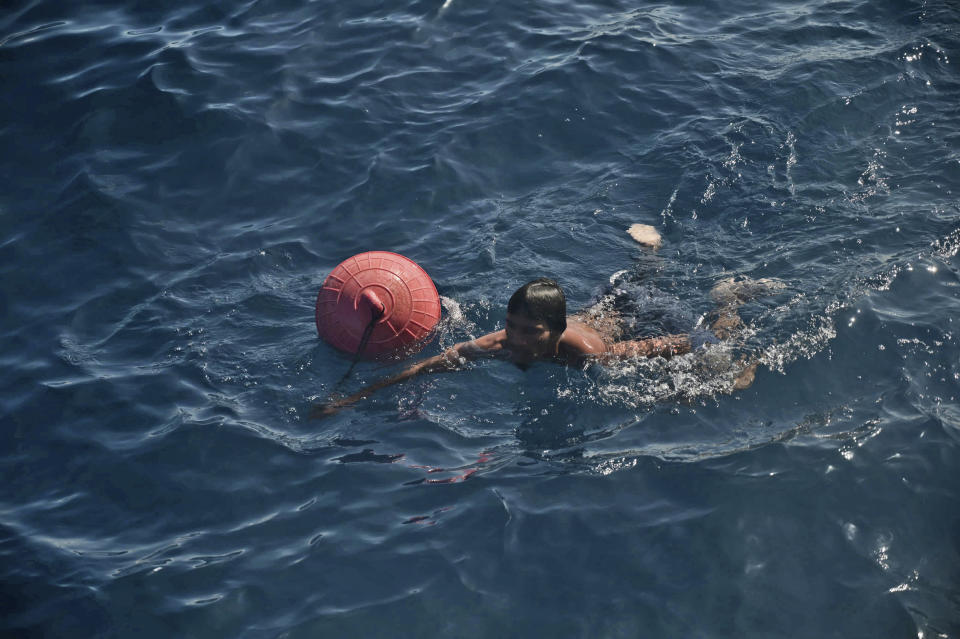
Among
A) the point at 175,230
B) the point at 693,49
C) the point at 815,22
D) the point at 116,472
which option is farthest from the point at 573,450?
the point at 815,22

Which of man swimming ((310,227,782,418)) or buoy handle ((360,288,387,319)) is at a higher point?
buoy handle ((360,288,387,319))

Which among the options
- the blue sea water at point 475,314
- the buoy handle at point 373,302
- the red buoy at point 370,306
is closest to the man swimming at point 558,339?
the blue sea water at point 475,314

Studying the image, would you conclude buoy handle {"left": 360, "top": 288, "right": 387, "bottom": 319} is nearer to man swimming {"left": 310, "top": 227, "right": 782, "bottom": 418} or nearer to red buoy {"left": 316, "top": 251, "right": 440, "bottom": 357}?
red buoy {"left": 316, "top": 251, "right": 440, "bottom": 357}

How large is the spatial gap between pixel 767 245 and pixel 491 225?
2988 millimetres

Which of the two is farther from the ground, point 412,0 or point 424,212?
point 412,0

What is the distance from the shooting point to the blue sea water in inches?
225

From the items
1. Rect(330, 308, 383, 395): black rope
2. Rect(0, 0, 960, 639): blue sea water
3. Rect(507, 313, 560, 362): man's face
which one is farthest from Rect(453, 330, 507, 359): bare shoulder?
Rect(330, 308, 383, 395): black rope

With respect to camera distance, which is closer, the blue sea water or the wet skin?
the blue sea water

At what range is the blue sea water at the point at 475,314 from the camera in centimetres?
572

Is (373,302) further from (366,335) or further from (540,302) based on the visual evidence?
(540,302)

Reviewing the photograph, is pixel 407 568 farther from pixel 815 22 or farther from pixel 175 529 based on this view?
pixel 815 22

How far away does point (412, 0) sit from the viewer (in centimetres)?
1265

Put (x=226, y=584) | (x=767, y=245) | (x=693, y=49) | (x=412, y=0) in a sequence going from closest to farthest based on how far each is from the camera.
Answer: (x=226, y=584), (x=767, y=245), (x=693, y=49), (x=412, y=0)

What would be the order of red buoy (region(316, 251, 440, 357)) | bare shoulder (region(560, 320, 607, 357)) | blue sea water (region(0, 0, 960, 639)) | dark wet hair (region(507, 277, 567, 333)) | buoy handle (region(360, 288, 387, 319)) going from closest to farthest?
blue sea water (region(0, 0, 960, 639))
dark wet hair (region(507, 277, 567, 333))
buoy handle (region(360, 288, 387, 319))
red buoy (region(316, 251, 440, 357))
bare shoulder (region(560, 320, 607, 357))
